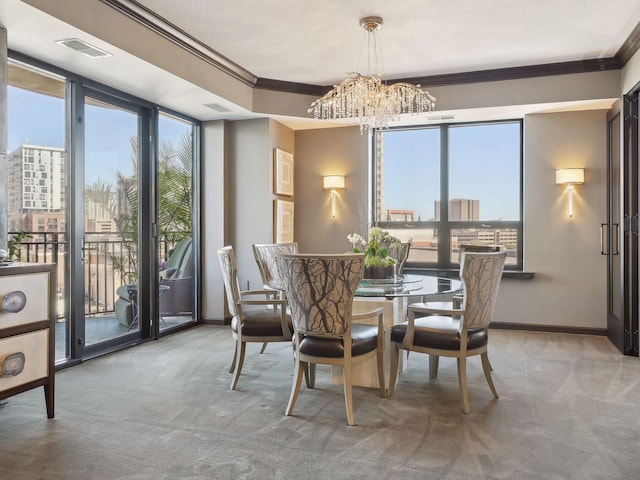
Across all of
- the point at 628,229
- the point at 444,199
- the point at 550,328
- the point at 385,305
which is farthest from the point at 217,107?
the point at 550,328

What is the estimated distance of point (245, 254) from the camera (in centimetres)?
607

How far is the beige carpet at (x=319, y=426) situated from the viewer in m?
2.40

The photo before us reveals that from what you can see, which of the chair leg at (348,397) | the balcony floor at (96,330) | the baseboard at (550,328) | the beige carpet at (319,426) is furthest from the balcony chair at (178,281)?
the baseboard at (550,328)

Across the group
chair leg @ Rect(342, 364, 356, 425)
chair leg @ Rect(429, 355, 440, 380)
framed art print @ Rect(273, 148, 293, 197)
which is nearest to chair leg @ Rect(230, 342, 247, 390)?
chair leg @ Rect(342, 364, 356, 425)

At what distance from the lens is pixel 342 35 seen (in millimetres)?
4281

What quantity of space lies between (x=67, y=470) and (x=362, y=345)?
1.71 metres

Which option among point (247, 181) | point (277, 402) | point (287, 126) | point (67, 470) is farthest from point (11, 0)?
point (287, 126)

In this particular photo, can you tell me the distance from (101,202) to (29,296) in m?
1.84

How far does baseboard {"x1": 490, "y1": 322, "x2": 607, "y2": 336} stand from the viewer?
542 centimetres

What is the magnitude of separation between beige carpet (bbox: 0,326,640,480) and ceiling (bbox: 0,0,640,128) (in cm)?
247

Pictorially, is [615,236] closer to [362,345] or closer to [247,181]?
[362,345]

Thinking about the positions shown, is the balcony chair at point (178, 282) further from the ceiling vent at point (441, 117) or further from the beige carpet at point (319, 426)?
the ceiling vent at point (441, 117)

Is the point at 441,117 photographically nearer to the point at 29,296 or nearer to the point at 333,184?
the point at 333,184

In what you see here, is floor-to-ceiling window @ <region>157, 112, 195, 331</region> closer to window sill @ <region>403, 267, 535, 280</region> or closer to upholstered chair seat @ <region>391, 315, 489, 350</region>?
window sill @ <region>403, 267, 535, 280</region>
